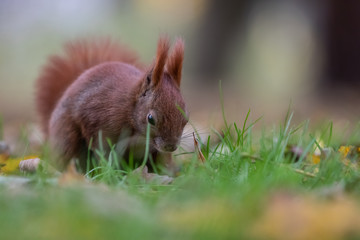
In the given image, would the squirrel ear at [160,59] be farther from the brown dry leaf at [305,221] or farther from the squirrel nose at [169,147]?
the brown dry leaf at [305,221]

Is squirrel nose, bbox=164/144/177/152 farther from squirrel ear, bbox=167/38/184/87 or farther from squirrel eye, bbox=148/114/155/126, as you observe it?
squirrel ear, bbox=167/38/184/87

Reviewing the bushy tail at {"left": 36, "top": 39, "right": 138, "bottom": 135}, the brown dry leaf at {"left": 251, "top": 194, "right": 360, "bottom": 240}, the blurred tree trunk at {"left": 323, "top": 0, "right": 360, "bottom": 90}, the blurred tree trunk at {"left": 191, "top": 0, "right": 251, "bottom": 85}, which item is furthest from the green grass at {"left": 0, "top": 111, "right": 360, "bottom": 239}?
the blurred tree trunk at {"left": 191, "top": 0, "right": 251, "bottom": 85}

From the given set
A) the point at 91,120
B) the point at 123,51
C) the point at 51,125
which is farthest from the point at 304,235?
the point at 123,51

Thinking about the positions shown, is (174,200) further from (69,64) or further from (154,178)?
(69,64)

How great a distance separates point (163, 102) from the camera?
2465 millimetres

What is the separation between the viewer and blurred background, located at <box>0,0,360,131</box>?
745 centimetres

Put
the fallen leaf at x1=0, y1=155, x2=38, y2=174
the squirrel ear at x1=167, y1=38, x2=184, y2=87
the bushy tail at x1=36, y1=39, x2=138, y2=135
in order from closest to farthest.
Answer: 1. the fallen leaf at x1=0, y1=155, x2=38, y2=174
2. the squirrel ear at x1=167, y1=38, x2=184, y2=87
3. the bushy tail at x1=36, y1=39, x2=138, y2=135

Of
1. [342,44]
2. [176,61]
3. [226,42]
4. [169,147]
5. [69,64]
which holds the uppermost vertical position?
[176,61]

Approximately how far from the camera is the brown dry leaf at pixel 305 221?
1.28 m

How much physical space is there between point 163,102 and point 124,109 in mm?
229

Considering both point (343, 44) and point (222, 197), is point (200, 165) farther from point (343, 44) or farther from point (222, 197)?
point (343, 44)

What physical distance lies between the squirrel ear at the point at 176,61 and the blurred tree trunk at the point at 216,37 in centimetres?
602

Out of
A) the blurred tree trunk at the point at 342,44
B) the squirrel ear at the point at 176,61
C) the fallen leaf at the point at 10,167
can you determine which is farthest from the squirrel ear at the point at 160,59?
the blurred tree trunk at the point at 342,44


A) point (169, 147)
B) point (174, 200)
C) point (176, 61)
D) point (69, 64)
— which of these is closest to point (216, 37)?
point (69, 64)
